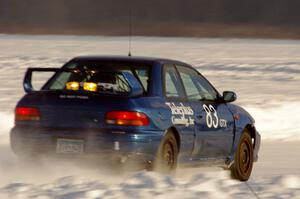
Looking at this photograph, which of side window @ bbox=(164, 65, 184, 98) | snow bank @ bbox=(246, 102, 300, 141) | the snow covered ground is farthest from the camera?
snow bank @ bbox=(246, 102, 300, 141)

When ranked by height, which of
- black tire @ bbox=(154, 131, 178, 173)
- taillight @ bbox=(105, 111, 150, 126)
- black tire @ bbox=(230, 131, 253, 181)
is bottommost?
black tire @ bbox=(230, 131, 253, 181)

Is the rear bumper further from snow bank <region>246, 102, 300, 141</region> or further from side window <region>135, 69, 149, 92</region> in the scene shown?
snow bank <region>246, 102, 300, 141</region>

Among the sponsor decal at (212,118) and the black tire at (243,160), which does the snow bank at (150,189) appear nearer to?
the sponsor decal at (212,118)

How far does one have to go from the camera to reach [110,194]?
952 cm

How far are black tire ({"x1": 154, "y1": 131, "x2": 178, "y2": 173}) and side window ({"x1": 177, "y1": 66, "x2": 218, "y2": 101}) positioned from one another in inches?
33.6

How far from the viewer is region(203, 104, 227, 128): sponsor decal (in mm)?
12234

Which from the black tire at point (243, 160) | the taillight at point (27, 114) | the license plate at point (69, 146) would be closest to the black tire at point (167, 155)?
the license plate at point (69, 146)

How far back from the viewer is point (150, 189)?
9844 millimetres

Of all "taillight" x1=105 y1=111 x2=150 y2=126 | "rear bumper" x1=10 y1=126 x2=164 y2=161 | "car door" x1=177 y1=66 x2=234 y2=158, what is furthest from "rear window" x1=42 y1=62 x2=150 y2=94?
"car door" x1=177 y1=66 x2=234 y2=158

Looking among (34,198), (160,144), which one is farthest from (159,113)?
(34,198)

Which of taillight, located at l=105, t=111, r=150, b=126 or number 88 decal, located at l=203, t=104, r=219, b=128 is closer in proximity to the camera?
taillight, located at l=105, t=111, r=150, b=126

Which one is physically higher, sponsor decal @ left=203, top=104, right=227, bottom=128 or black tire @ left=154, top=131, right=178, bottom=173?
sponsor decal @ left=203, top=104, right=227, bottom=128

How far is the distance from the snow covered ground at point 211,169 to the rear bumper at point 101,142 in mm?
224

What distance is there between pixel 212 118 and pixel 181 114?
91 cm
